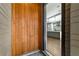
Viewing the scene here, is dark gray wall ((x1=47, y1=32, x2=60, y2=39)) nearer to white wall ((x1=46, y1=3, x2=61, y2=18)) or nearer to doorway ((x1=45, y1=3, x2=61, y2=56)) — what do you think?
doorway ((x1=45, y1=3, x2=61, y2=56))

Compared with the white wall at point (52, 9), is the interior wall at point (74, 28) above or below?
below

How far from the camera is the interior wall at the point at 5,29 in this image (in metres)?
1.08

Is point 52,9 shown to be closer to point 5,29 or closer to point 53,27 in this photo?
point 53,27

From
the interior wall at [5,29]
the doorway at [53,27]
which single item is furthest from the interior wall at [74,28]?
the interior wall at [5,29]

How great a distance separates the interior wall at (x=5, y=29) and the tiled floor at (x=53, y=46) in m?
0.36

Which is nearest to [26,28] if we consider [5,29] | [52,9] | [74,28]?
[5,29]

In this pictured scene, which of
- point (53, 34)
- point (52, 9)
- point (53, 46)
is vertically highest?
point (52, 9)

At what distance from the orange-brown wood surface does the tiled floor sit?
0.10 m

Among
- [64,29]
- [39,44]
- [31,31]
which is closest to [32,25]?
[31,31]

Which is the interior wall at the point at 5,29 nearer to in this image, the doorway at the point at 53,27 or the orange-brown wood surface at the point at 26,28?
the orange-brown wood surface at the point at 26,28

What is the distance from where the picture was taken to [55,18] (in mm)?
1189

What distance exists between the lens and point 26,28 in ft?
3.77

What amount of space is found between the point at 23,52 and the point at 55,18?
42 cm

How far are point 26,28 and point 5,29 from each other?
0.18 metres
